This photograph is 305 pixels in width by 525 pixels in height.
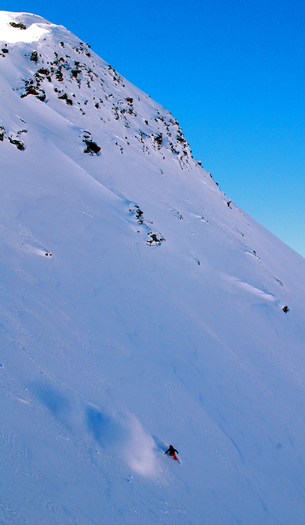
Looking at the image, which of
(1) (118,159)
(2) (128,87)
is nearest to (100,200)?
(1) (118,159)

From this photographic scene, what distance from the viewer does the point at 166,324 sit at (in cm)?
1173

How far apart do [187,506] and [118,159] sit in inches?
832

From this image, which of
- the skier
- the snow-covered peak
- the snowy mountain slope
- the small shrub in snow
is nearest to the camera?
the snowy mountain slope

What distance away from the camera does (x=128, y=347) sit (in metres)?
9.78

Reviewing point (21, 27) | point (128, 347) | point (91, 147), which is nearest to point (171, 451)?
point (128, 347)

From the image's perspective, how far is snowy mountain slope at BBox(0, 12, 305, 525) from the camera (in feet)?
20.3

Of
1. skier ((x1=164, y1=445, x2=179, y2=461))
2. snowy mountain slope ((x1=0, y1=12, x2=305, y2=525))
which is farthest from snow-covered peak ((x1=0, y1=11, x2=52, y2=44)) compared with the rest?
skier ((x1=164, y1=445, x2=179, y2=461))

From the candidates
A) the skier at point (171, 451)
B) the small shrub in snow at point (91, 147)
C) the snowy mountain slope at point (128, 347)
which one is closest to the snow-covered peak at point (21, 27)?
the snowy mountain slope at point (128, 347)

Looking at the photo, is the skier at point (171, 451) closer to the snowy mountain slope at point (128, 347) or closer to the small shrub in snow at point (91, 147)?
the snowy mountain slope at point (128, 347)

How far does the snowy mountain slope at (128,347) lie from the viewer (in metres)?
6.20

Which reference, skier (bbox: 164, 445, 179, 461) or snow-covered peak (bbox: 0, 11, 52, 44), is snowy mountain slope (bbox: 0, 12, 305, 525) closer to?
skier (bbox: 164, 445, 179, 461)

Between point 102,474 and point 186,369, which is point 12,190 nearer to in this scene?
point 186,369

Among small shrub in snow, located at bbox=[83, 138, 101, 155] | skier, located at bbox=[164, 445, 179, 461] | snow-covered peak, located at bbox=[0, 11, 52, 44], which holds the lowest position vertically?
skier, located at bbox=[164, 445, 179, 461]

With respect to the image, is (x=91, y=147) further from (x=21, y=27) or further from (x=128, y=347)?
(x=21, y=27)
